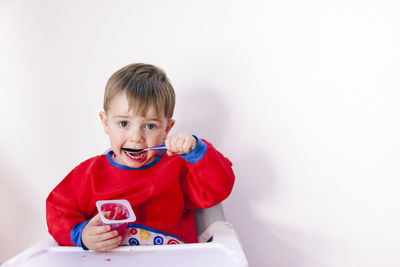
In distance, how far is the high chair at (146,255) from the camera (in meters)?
0.69

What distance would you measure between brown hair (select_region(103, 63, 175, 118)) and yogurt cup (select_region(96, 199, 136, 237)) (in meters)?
0.23

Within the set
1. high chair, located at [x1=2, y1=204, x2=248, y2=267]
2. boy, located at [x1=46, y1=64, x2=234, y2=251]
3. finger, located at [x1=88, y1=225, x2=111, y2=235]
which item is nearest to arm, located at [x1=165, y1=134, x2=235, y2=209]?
boy, located at [x1=46, y1=64, x2=234, y2=251]

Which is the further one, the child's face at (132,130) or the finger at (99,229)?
the child's face at (132,130)

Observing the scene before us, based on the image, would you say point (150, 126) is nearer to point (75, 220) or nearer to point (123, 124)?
point (123, 124)

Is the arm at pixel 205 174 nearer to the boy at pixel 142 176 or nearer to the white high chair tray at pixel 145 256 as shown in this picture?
the boy at pixel 142 176

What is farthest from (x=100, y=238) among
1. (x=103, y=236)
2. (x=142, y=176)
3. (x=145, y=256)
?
(x=142, y=176)

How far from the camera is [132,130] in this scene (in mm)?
859

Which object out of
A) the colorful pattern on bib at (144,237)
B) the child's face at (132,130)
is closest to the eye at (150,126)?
the child's face at (132,130)

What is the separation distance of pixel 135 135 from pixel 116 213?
200 mm

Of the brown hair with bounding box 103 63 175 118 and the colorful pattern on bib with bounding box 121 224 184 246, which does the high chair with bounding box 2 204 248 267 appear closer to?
the colorful pattern on bib with bounding box 121 224 184 246

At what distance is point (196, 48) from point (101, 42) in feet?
1.20

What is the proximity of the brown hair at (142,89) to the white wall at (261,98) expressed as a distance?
10.9 inches

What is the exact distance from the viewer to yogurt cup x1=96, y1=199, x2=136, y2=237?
73 cm

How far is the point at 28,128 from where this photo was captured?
52.9 inches
